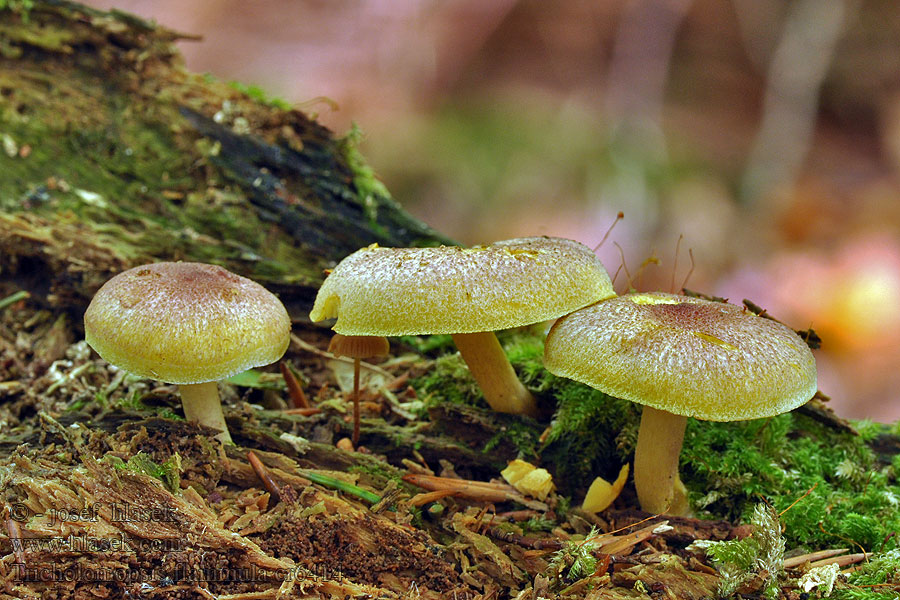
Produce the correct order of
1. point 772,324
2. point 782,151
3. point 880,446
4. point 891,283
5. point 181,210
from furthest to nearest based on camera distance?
1. point 782,151
2. point 891,283
3. point 181,210
4. point 880,446
5. point 772,324

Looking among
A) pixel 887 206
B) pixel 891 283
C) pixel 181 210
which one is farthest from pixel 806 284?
pixel 181 210

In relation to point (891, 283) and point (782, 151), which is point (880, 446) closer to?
point (891, 283)

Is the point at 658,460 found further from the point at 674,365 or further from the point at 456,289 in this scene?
the point at 456,289

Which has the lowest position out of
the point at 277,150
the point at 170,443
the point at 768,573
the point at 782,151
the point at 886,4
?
the point at 170,443

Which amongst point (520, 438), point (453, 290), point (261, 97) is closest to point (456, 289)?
point (453, 290)

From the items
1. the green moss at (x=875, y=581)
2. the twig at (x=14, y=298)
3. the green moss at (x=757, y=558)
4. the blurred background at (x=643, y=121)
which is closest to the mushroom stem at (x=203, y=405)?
the twig at (x=14, y=298)

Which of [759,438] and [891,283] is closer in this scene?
[759,438]

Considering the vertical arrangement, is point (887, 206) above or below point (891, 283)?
above
